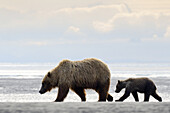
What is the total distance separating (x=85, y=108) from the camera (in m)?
8.70

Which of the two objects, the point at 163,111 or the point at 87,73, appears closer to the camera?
the point at 163,111

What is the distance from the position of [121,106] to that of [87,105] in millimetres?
740

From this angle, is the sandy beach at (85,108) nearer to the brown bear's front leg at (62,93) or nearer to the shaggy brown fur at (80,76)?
the brown bear's front leg at (62,93)

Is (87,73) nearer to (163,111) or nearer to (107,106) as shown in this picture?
(107,106)

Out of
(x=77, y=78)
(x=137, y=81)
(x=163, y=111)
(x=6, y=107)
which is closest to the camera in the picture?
(x=163, y=111)

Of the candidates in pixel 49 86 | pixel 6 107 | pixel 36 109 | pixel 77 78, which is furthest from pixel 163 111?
pixel 49 86

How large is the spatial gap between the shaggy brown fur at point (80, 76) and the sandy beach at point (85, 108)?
3.65 metres

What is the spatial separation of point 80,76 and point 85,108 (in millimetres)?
4563

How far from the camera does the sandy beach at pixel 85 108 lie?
27.0 feet

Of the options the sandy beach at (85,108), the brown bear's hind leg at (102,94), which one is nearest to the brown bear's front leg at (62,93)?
the brown bear's hind leg at (102,94)

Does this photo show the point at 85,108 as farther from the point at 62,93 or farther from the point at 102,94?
the point at 102,94

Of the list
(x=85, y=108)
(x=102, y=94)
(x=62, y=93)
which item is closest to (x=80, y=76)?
(x=62, y=93)

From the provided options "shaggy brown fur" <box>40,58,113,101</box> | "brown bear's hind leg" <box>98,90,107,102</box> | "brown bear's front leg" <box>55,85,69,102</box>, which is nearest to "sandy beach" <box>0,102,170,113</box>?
"brown bear's front leg" <box>55,85,69,102</box>

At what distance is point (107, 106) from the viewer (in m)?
9.05
